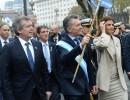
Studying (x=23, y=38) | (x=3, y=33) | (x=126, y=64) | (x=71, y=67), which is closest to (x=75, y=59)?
(x=71, y=67)

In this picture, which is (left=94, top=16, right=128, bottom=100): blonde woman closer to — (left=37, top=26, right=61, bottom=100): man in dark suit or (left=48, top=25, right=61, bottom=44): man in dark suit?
(left=37, top=26, right=61, bottom=100): man in dark suit

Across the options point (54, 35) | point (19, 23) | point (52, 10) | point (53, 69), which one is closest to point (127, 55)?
point (53, 69)

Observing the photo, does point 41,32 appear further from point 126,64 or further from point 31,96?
point 31,96

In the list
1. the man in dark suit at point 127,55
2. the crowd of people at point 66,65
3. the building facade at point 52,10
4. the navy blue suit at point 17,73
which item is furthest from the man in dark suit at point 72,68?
the building facade at point 52,10

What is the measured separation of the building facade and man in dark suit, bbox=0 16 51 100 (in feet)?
533

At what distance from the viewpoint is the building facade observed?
175 metres

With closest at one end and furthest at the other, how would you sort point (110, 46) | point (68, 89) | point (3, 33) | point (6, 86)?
point (6, 86) → point (68, 89) → point (110, 46) → point (3, 33)

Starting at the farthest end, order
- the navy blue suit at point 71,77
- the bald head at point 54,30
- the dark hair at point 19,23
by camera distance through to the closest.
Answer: the bald head at point 54,30 → the navy blue suit at point 71,77 → the dark hair at point 19,23

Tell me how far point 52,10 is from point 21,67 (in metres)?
183

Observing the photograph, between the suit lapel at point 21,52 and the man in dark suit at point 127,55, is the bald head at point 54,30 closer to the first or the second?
the man in dark suit at point 127,55

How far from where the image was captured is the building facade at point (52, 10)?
17488 cm

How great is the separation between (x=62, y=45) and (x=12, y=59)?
0.87 meters

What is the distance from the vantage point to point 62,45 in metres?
5.42

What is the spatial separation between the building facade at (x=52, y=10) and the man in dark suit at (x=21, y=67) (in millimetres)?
162507
